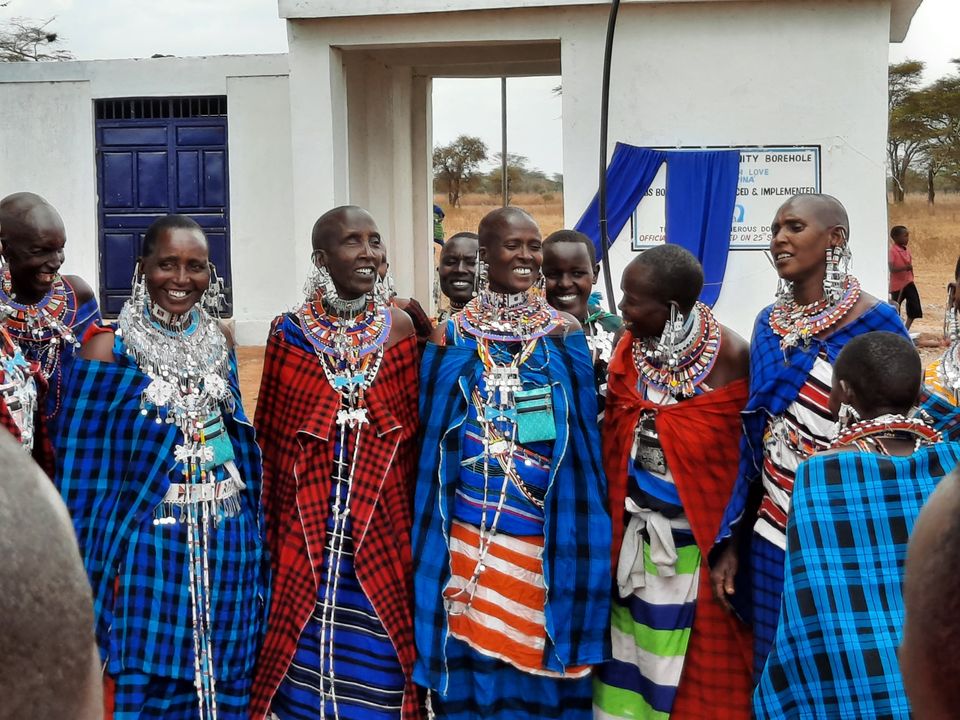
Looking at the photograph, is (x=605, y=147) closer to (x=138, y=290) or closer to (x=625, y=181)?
(x=625, y=181)

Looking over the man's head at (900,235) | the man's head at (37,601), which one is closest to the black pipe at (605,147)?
the man's head at (37,601)

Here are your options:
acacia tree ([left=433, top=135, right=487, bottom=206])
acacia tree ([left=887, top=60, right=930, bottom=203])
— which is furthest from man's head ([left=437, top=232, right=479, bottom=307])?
acacia tree ([left=887, top=60, right=930, bottom=203])

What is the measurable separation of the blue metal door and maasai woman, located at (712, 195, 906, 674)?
932 centimetres

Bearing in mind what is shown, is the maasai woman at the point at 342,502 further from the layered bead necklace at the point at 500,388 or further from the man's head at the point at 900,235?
the man's head at the point at 900,235

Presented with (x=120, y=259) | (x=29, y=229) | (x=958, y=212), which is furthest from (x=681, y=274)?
(x=958, y=212)

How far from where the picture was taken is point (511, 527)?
3.41 m

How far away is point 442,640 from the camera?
3.43m

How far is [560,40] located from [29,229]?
19.4ft

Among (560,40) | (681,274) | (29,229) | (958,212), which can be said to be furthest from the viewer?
(958,212)

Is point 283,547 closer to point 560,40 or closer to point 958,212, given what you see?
point 560,40

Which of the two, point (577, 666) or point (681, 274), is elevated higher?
point (681, 274)

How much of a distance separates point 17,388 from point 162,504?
574 millimetres

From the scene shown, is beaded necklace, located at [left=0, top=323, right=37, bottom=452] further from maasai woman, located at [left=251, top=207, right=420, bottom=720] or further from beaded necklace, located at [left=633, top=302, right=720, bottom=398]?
beaded necklace, located at [left=633, top=302, right=720, bottom=398]

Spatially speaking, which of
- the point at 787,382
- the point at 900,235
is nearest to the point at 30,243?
the point at 787,382
